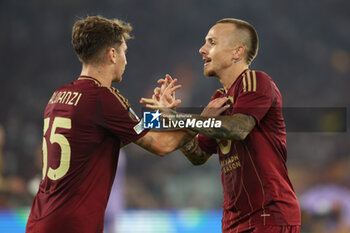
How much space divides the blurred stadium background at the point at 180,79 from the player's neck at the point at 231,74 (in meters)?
5.79

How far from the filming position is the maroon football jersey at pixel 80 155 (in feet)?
9.50

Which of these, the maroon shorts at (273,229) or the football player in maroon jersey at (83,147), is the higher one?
the football player in maroon jersey at (83,147)

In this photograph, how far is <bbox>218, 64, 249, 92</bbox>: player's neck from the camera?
3.50 meters

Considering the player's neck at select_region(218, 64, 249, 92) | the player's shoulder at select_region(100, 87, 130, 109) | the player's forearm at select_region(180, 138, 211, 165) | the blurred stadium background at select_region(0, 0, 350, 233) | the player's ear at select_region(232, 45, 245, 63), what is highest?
the blurred stadium background at select_region(0, 0, 350, 233)

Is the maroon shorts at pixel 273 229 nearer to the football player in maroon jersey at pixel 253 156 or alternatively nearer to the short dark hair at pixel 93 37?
the football player in maroon jersey at pixel 253 156

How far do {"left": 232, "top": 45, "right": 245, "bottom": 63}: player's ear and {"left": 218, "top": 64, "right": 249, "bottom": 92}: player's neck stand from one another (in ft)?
0.17

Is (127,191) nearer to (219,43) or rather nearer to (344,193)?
(344,193)

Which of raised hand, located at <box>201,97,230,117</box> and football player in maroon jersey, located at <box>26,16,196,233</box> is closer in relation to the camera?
football player in maroon jersey, located at <box>26,16,196,233</box>

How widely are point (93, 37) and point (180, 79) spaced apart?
33.5 ft

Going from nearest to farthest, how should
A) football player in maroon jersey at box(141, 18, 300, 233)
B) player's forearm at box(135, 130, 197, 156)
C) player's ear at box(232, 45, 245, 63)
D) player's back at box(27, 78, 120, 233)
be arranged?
player's back at box(27, 78, 120, 233) → football player in maroon jersey at box(141, 18, 300, 233) → player's forearm at box(135, 130, 197, 156) → player's ear at box(232, 45, 245, 63)

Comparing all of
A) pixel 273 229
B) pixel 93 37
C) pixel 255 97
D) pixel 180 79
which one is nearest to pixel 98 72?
pixel 93 37

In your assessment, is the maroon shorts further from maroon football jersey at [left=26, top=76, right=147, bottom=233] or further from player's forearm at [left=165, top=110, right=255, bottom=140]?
maroon football jersey at [left=26, top=76, right=147, bottom=233]

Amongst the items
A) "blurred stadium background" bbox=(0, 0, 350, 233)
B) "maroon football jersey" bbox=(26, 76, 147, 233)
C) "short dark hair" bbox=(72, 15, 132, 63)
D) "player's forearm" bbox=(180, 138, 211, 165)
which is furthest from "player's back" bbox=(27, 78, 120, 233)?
"blurred stadium background" bbox=(0, 0, 350, 233)

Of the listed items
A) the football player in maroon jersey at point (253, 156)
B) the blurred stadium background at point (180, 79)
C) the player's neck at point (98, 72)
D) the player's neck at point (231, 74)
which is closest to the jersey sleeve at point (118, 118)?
the player's neck at point (98, 72)
